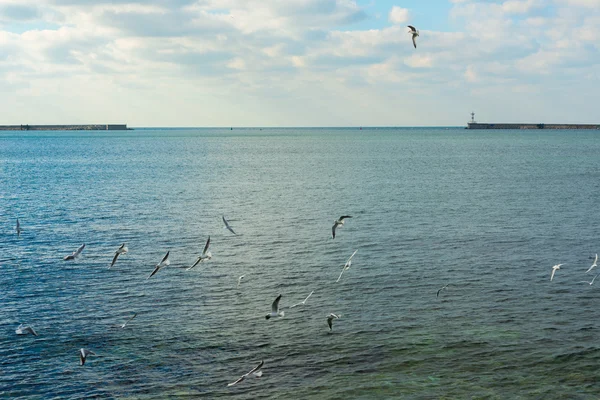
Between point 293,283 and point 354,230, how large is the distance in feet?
56.4

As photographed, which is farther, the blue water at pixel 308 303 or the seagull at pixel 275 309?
the blue water at pixel 308 303

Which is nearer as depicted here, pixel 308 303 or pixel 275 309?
pixel 275 309

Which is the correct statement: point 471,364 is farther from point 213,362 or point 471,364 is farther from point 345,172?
point 345,172

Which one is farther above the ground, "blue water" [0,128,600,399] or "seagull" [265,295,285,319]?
"seagull" [265,295,285,319]

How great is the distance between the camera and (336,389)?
22906 millimetres

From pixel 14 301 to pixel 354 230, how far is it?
28151 millimetres

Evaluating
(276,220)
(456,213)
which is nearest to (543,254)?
(456,213)

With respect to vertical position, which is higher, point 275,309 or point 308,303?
point 275,309

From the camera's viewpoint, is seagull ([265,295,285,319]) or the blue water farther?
the blue water

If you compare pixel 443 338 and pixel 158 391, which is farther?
pixel 443 338

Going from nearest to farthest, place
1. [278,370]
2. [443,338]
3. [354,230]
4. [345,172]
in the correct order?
[278,370] → [443,338] → [354,230] → [345,172]

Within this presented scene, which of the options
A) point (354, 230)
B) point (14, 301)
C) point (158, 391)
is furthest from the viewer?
point (354, 230)

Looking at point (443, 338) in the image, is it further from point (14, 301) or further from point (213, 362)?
point (14, 301)

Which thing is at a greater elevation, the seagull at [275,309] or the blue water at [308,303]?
the seagull at [275,309]
